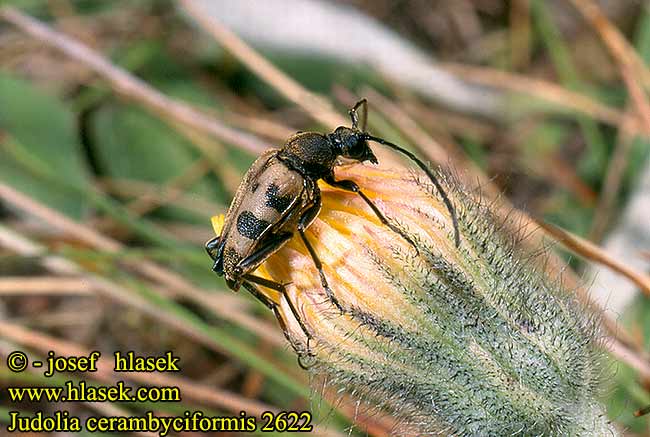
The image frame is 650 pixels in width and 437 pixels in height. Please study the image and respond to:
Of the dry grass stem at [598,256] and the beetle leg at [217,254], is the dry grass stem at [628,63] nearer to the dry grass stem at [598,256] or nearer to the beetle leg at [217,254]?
the dry grass stem at [598,256]

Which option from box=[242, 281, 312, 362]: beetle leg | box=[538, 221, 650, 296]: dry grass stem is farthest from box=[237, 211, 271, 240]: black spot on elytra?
box=[538, 221, 650, 296]: dry grass stem

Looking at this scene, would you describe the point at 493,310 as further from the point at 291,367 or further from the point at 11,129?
the point at 11,129

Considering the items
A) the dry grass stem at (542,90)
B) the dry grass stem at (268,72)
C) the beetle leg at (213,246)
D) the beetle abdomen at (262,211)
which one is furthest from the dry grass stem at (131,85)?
the dry grass stem at (542,90)

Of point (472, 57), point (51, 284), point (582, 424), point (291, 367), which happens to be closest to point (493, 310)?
point (582, 424)

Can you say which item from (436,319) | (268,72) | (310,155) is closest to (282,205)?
(310,155)

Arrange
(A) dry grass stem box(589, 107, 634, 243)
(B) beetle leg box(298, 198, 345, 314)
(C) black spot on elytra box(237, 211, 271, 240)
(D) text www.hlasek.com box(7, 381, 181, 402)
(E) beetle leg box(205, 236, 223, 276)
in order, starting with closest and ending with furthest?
(B) beetle leg box(298, 198, 345, 314) < (C) black spot on elytra box(237, 211, 271, 240) < (E) beetle leg box(205, 236, 223, 276) < (D) text www.hlasek.com box(7, 381, 181, 402) < (A) dry grass stem box(589, 107, 634, 243)

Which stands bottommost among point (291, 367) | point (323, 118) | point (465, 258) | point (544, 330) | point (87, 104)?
point (544, 330)

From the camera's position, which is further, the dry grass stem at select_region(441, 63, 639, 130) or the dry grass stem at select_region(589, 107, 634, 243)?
the dry grass stem at select_region(441, 63, 639, 130)

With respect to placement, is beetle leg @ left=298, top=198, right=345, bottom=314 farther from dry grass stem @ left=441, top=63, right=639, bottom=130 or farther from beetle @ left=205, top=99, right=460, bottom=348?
dry grass stem @ left=441, top=63, right=639, bottom=130
